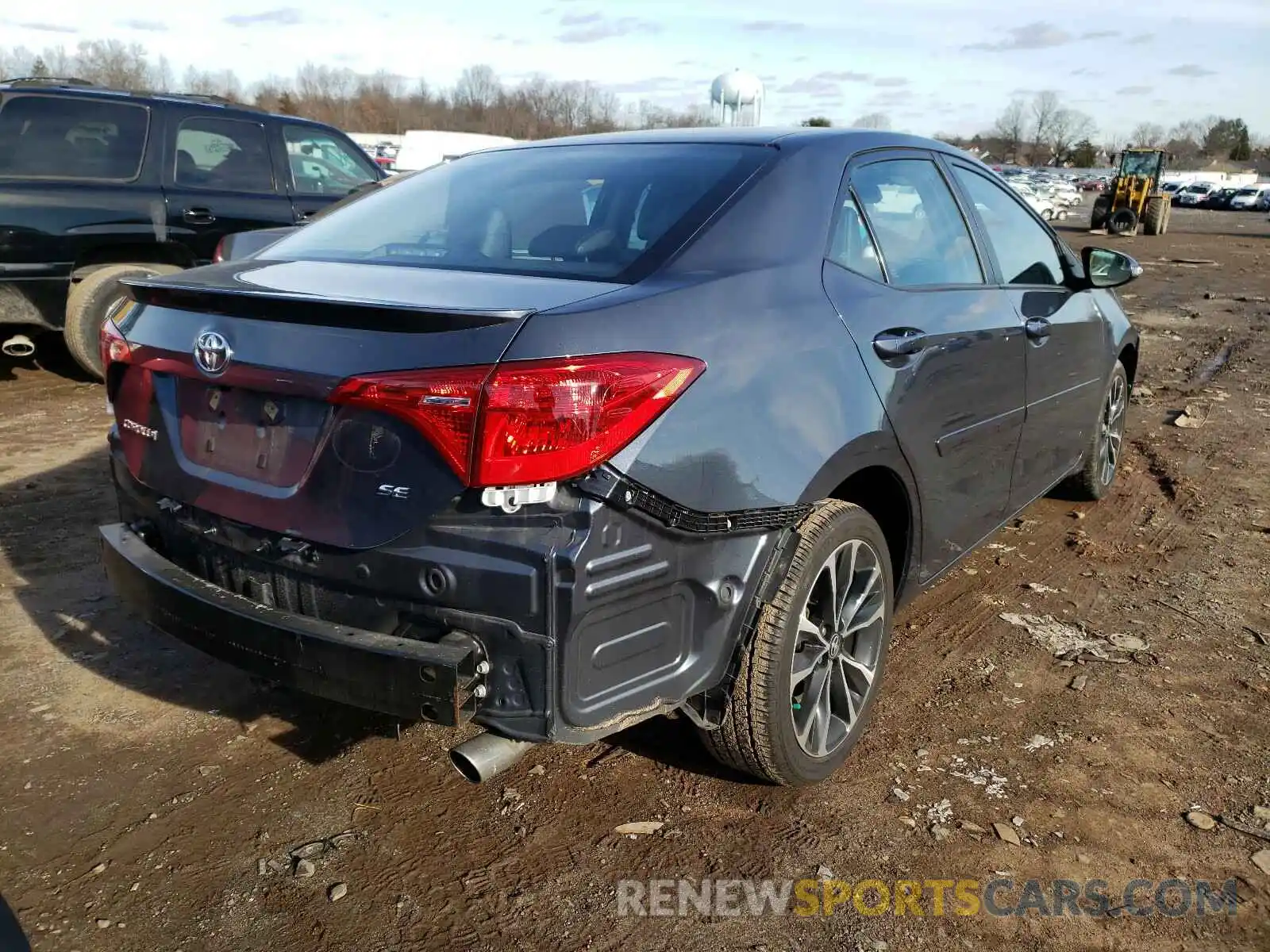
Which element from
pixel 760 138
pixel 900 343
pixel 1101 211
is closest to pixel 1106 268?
pixel 900 343

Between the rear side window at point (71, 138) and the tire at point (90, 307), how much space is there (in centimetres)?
68

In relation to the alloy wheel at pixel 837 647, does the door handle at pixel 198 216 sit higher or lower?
higher

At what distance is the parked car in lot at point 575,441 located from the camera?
2.02 meters

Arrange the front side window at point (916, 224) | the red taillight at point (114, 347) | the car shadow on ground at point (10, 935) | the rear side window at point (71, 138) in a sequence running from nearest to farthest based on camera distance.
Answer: the car shadow on ground at point (10, 935)
the red taillight at point (114, 347)
the front side window at point (916, 224)
the rear side window at point (71, 138)

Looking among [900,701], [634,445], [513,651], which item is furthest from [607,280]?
[900,701]

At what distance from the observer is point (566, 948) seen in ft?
7.29

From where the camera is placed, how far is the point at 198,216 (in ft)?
24.5

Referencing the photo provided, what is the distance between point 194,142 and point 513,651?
6.92m

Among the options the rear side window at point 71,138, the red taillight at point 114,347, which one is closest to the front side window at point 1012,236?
the red taillight at point 114,347

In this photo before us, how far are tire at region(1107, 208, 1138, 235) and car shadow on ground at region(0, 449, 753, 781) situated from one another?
1351 inches

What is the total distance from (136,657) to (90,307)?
4.38m

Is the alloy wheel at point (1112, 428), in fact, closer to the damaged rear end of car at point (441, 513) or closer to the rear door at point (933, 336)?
the rear door at point (933, 336)

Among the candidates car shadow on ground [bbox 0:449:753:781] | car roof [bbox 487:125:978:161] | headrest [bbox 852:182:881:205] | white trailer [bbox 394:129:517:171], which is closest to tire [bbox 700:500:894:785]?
car shadow on ground [bbox 0:449:753:781]

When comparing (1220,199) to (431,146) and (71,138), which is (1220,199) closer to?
(431,146)
